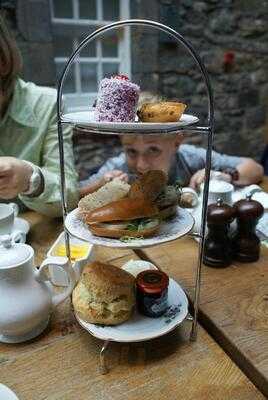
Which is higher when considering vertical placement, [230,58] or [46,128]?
[230,58]

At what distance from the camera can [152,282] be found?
2.19 ft

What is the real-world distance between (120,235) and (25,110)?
95 centimetres

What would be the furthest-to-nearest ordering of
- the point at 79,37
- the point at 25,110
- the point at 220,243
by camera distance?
1. the point at 79,37
2. the point at 25,110
3. the point at 220,243

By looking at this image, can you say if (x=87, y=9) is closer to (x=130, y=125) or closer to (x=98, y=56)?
(x=98, y=56)

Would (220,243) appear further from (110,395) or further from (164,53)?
(164,53)

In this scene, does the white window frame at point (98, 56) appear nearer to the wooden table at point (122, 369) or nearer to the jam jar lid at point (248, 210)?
the jam jar lid at point (248, 210)

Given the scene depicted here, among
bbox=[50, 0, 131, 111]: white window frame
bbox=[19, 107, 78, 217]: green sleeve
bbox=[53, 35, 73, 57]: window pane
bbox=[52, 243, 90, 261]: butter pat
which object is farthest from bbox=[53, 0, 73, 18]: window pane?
bbox=[52, 243, 90, 261]: butter pat

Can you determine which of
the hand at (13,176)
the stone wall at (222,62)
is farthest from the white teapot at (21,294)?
the stone wall at (222,62)

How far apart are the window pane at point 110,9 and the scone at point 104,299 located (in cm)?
282

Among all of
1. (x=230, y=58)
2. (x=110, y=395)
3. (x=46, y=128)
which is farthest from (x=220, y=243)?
(x=230, y=58)

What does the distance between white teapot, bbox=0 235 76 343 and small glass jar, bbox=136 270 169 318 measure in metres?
0.15

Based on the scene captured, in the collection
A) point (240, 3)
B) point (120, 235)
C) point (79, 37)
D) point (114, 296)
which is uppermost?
point (240, 3)

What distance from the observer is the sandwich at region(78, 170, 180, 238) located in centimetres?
59

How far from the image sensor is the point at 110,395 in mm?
549
